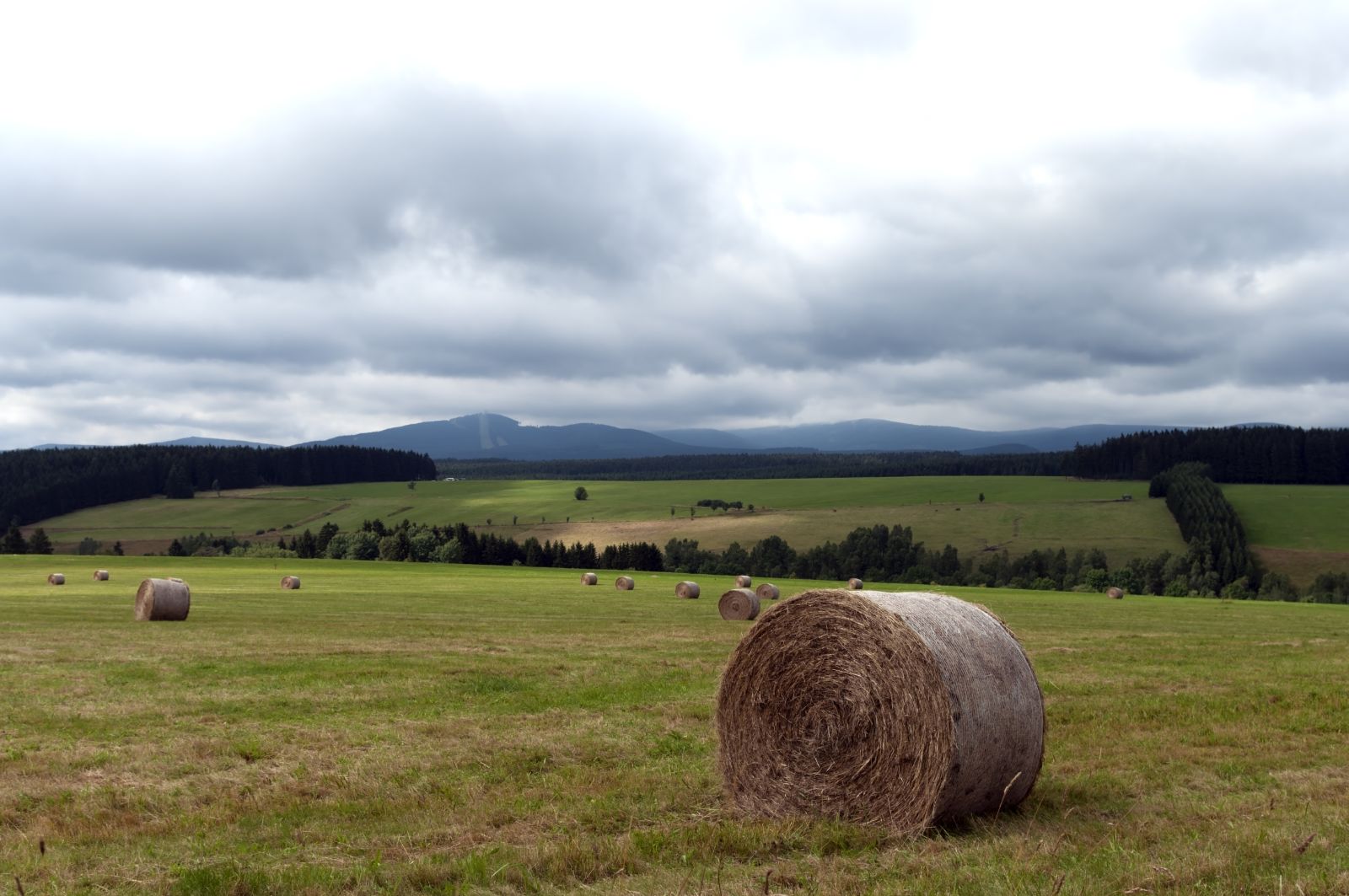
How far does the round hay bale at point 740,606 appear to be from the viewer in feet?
113

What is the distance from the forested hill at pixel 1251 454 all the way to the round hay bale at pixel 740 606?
391ft

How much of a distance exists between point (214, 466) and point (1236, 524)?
147m

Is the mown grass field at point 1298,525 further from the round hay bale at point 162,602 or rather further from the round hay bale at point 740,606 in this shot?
the round hay bale at point 162,602

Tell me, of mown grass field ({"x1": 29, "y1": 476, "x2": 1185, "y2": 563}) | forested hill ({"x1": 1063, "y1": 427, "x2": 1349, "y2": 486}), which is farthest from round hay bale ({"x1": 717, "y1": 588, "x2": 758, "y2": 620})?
forested hill ({"x1": 1063, "y1": 427, "x2": 1349, "y2": 486})

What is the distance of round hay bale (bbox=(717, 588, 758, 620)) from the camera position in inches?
1351

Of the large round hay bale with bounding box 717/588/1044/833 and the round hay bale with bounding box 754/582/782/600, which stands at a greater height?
the large round hay bale with bounding box 717/588/1044/833

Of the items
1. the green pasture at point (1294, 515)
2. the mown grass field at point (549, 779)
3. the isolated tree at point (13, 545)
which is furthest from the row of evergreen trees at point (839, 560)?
the mown grass field at point (549, 779)

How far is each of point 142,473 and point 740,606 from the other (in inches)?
5726

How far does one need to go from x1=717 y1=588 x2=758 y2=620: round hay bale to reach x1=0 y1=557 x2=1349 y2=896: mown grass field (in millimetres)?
10727

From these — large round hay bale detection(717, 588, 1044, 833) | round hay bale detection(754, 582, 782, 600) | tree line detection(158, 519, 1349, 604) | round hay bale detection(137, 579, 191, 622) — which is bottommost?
tree line detection(158, 519, 1349, 604)

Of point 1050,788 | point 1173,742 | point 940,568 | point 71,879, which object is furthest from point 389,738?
point 940,568

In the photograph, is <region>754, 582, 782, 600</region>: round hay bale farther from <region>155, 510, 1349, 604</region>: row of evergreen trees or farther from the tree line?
the tree line

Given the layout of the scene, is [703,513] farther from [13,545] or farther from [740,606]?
[740,606]

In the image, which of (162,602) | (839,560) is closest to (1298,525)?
(839,560)
